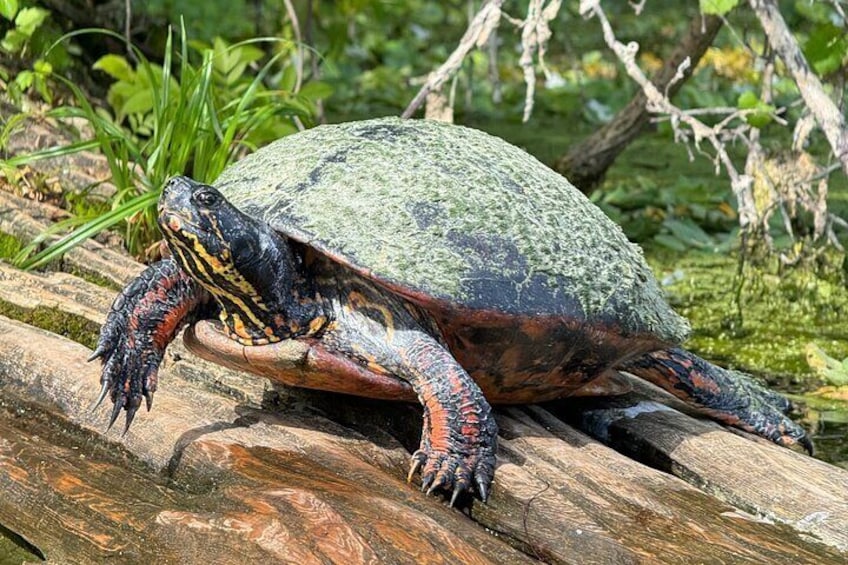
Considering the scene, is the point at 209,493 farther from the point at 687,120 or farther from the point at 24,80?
the point at 24,80

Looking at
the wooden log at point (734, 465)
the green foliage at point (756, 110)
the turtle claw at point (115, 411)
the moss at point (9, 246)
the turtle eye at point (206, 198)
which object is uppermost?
the green foliage at point (756, 110)

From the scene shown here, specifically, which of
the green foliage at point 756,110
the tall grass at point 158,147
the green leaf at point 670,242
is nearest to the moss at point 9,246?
the tall grass at point 158,147

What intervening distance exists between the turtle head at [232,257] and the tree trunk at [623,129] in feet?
8.97

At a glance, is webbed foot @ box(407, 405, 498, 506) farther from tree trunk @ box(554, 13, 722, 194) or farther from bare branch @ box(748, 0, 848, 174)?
tree trunk @ box(554, 13, 722, 194)

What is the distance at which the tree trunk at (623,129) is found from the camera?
4.79 meters

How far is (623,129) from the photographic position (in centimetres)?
499

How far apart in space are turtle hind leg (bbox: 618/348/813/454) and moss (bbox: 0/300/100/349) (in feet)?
4.35

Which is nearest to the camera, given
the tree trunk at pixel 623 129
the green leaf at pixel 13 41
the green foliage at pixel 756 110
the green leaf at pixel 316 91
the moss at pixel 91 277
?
the moss at pixel 91 277

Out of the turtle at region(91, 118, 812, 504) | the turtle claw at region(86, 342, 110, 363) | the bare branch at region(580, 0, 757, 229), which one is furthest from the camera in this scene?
the bare branch at region(580, 0, 757, 229)

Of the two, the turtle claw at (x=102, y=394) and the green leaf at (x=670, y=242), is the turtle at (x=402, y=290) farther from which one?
the green leaf at (x=670, y=242)

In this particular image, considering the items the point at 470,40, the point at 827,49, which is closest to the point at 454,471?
the point at 470,40

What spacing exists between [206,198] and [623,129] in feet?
9.86

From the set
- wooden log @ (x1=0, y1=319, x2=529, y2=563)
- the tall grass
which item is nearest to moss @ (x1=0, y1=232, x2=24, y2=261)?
the tall grass

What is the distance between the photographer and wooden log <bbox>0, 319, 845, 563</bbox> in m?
2.03
